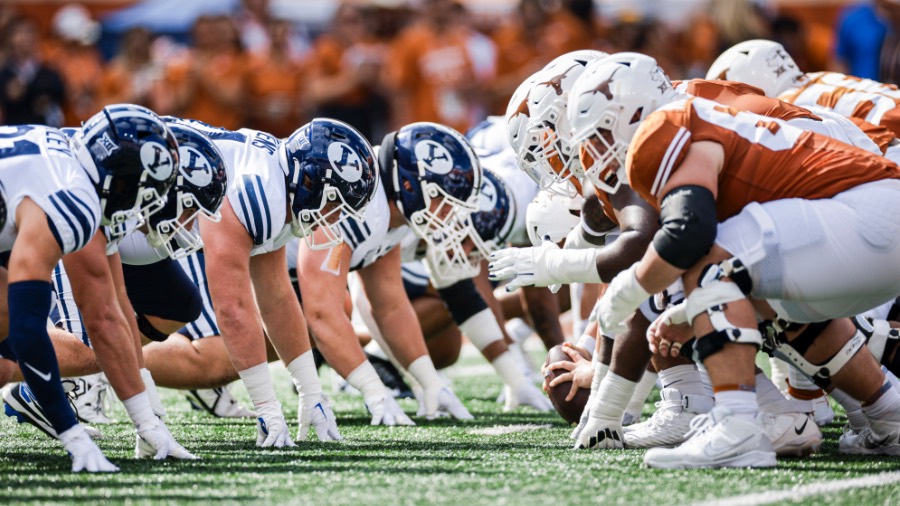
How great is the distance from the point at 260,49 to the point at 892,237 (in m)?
8.76

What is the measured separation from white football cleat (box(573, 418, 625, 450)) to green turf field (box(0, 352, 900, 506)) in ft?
0.26

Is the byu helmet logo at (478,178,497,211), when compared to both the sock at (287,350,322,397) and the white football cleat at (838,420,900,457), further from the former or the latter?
the white football cleat at (838,420,900,457)

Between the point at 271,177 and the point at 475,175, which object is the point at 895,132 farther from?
the point at 271,177

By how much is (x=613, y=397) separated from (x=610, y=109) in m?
0.99

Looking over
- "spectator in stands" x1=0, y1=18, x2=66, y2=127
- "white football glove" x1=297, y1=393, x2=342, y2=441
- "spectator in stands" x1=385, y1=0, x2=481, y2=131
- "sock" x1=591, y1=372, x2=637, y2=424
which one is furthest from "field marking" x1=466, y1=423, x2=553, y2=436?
"spectator in stands" x1=0, y1=18, x2=66, y2=127

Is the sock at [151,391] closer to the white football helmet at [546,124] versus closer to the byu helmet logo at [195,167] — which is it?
the byu helmet logo at [195,167]

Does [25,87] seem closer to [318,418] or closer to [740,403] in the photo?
[318,418]

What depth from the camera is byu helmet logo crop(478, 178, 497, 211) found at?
608cm

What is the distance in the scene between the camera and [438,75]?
10484 mm

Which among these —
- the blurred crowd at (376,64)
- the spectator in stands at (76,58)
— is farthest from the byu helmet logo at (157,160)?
the spectator in stands at (76,58)

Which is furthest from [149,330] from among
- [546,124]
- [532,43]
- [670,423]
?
[532,43]

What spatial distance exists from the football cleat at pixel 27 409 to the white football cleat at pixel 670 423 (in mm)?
2042

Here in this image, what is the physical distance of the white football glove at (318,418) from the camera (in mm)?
4777

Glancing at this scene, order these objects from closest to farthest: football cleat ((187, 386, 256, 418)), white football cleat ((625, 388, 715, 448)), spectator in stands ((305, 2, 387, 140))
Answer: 1. white football cleat ((625, 388, 715, 448))
2. football cleat ((187, 386, 256, 418))
3. spectator in stands ((305, 2, 387, 140))
